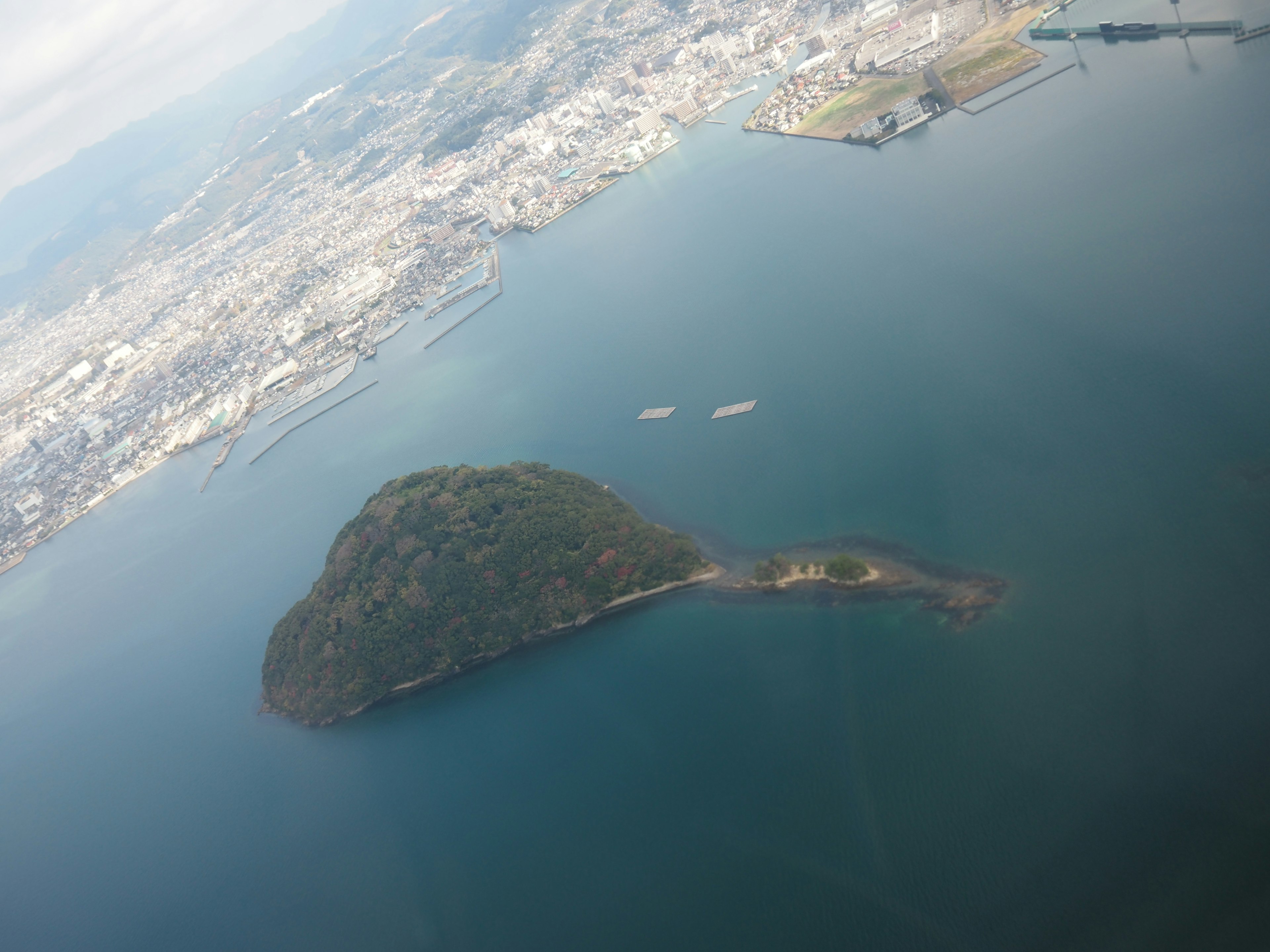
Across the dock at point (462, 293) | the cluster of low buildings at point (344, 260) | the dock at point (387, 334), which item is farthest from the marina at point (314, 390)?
the dock at point (462, 293)

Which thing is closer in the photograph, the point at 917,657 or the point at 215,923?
the point at 917,657

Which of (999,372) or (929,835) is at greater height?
(999,372)

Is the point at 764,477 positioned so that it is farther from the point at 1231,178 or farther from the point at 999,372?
the point at 1231,178

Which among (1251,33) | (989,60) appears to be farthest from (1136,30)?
(1251,33)

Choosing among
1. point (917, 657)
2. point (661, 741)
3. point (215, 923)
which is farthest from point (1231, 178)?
point (215, 923)

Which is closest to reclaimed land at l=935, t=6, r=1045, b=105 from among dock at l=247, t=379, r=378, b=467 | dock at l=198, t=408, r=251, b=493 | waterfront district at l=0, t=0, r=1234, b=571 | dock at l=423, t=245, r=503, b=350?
waterfront district at l=0, t=0, r=1234, b=571

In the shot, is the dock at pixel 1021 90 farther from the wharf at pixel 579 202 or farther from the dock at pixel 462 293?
the dock at pixel 462 293

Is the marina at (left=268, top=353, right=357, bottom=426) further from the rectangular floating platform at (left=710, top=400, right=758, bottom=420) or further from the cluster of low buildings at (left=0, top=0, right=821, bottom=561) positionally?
the rectangular floating platform at (left=710, top=400, right=758, bottom=420)
